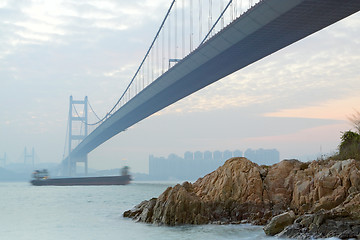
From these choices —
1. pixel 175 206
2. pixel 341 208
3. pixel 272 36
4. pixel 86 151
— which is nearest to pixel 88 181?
pixel 86 151

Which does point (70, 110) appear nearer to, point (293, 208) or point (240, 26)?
point (240, 26)

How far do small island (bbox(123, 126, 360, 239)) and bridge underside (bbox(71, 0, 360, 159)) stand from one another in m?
7.06

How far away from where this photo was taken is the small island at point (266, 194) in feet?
51.8

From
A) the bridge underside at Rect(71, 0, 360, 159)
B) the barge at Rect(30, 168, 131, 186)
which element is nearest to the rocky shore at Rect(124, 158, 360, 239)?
the bridge underside at Rect(71, 0, 360, 159)

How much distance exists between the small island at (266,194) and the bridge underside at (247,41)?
7.06 metres

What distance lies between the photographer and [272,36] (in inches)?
1104

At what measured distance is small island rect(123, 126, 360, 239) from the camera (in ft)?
51.8

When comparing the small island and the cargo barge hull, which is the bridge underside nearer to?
the small island

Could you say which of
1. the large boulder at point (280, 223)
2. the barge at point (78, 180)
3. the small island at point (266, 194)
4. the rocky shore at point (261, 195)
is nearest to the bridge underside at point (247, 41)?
the small island at point (266, 194)

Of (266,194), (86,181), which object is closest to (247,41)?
(266,194)

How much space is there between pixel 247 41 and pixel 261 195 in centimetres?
1284

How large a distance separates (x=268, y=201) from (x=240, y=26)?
12.5m

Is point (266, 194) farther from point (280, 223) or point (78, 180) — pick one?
point (78, 180)

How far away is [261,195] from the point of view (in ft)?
59.1
